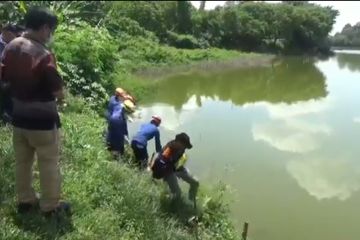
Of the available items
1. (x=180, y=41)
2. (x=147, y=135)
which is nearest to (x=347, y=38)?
(x=180, y=41)

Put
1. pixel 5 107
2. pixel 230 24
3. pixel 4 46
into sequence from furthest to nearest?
pixel 230 24 → pixel 5 107 → pixel 4 46

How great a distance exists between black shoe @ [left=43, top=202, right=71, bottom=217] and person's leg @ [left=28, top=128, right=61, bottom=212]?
0.03 metres

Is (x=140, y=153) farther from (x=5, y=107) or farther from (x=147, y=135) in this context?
(x=5, y=107)

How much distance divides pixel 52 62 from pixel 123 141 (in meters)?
4.07

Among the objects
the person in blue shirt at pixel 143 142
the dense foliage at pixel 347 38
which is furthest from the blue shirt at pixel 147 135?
the dense foliage at pixel 347 38

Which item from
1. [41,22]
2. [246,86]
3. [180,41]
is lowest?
[246,86]

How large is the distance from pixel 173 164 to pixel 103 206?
5.44 ft

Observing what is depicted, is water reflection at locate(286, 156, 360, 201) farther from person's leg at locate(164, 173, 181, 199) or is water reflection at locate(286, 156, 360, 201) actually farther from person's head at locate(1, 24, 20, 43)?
person's head at locate(1, 24, 20, 43)

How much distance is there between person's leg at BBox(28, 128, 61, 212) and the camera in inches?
184

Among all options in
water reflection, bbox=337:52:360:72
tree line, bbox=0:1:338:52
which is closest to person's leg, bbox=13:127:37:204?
tree line, bbox=0:1:338:52

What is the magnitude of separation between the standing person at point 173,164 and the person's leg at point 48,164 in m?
2.43

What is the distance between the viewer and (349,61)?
128 ft

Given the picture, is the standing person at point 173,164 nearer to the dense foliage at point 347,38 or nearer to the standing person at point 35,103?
the standing person at point 35,103

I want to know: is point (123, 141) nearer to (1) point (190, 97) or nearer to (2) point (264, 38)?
(1) point (190, 97)
